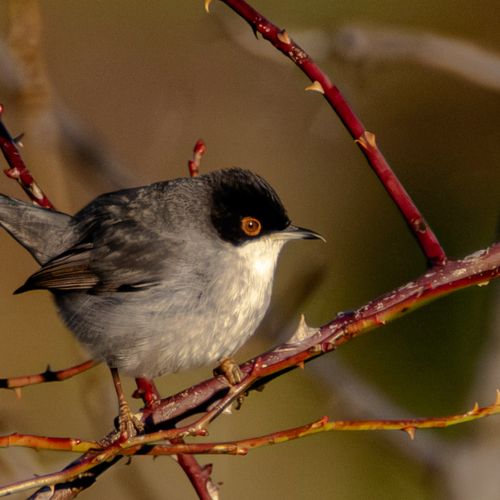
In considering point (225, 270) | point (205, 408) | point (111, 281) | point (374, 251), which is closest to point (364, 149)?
point (205, 408)

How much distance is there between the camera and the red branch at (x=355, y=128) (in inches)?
110

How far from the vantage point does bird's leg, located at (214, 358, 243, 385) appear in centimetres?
327

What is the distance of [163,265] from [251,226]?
0.46 m

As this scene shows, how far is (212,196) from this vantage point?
4.36 metres

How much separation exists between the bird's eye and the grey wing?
357 mm

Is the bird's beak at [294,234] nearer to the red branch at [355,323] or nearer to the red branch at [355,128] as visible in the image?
the red branch at [355,323]

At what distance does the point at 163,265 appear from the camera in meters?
4.15

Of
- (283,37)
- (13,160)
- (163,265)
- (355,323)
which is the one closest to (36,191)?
(13,160)

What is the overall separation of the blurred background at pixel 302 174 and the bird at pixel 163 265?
672 millimetres

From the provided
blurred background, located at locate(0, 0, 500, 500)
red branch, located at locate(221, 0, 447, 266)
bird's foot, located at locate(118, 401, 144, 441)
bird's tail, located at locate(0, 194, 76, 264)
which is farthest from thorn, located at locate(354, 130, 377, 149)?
blurred background, located at locate(0, 0, 500, 500)

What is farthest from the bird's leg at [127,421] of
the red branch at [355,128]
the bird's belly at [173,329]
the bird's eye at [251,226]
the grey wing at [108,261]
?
the red branch at [355,128]

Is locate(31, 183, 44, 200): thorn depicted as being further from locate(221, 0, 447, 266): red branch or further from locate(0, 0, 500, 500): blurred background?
locate(221, 0, 447, 266): red branch

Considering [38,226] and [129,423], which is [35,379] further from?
[38,226]

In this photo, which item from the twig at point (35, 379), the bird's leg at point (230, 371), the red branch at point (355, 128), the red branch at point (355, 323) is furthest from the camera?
the bird's leg at point (230, 371)
